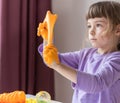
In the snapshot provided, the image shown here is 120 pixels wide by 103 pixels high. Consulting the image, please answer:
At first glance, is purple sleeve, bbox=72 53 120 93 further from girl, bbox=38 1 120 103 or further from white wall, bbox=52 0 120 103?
white wall, bbox=52 0 120 103

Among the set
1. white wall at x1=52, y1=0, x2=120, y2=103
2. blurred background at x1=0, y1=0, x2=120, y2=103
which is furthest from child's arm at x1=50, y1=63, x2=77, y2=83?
white wall at x1=52, y1=0, x2=120, y2=103

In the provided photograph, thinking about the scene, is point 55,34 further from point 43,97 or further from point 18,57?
point 43,97

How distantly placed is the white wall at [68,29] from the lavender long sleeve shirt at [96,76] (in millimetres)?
477

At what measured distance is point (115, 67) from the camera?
848mm

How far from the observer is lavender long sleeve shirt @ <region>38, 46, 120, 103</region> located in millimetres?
791

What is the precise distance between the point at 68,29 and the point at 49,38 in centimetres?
73

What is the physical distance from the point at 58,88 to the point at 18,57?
313 millimetres

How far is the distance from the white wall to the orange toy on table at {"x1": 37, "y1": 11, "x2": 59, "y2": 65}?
1.96 ft

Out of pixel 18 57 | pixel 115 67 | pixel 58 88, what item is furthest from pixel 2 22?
pixel 115 67

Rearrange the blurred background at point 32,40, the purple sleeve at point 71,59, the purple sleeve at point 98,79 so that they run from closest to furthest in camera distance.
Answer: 1. the purple sleeve at point 98,79
2. the purple sleeve at point 71,59
3. the blurred background at point 32,40

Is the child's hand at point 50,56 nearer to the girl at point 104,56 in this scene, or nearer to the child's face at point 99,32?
the girl at point 104,56

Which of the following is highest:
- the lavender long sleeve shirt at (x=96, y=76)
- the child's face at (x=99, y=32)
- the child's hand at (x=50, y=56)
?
the child's face at (x=99, y=32)

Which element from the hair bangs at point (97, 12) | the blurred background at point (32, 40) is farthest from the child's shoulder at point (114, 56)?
the blurred background at point (32, 40)

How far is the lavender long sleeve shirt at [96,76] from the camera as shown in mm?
791
